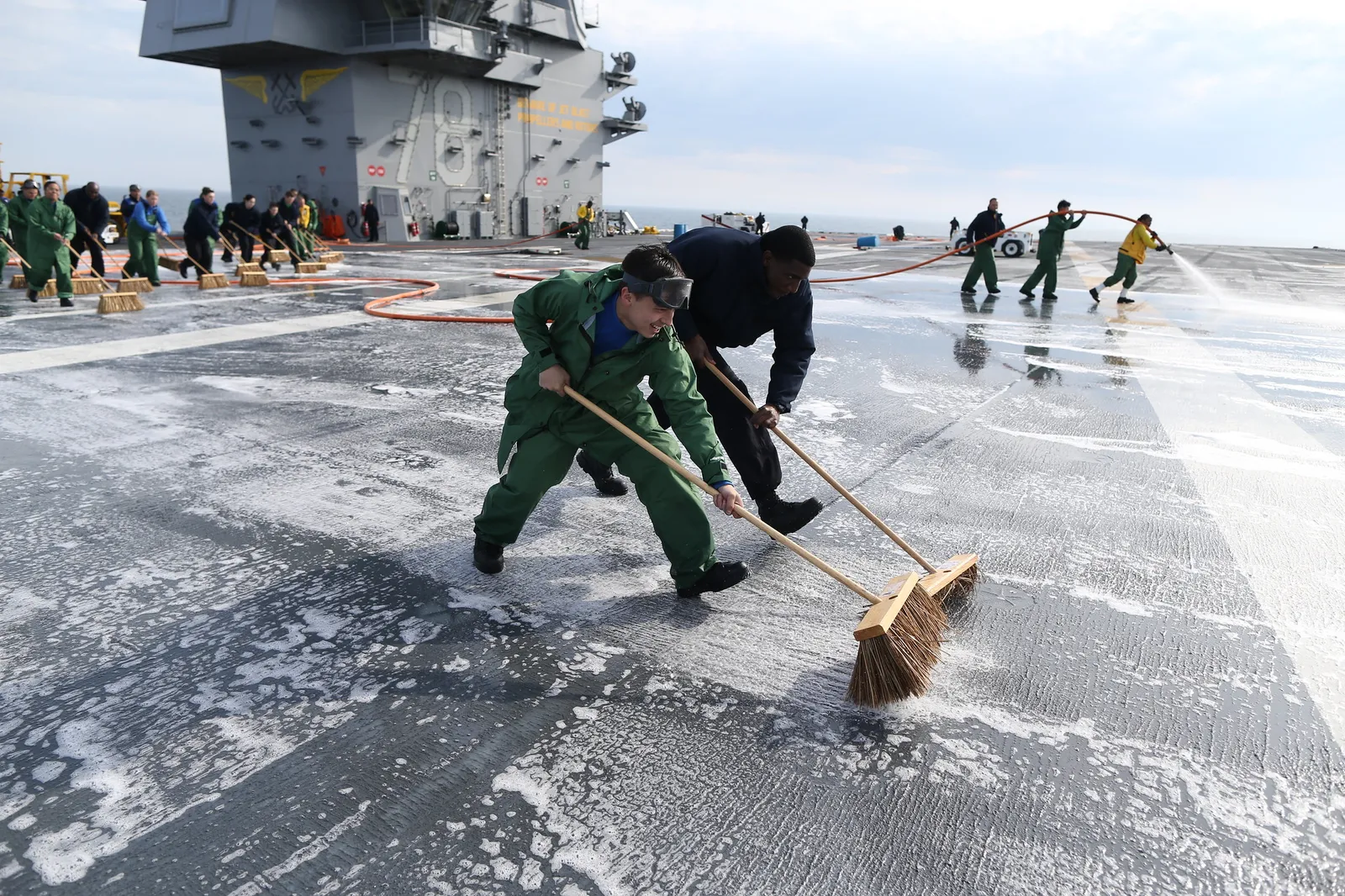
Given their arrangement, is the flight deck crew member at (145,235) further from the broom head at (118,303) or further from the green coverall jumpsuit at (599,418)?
the green coverall jumpsuit at (599,418)

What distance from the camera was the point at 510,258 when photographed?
69.3 ft

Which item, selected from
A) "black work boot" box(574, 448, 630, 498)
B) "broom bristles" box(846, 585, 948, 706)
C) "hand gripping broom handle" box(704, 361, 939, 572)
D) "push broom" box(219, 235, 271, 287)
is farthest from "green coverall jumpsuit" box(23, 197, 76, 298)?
"broom bristles" box(846, 585, 948, 706)

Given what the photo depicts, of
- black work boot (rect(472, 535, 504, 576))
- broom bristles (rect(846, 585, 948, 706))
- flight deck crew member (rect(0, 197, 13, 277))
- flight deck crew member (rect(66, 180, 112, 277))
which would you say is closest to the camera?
broom bristles (rect(846, 585, 948, 706))

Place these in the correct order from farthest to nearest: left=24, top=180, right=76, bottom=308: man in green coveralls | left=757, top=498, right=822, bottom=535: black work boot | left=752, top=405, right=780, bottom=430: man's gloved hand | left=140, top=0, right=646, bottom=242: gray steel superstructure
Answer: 1. left=140, top=0, right=646, bottom=242: gray steel superstructure
2. left=24, top=180, right=76, bottom=308: man in green coveralls
3. left=757, top=498, right=822, bottom=535: black work boot
4. left=752, top=405, right=780, bottom=430: man's gloved hand

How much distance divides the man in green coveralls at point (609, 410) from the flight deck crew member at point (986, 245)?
12.2 m

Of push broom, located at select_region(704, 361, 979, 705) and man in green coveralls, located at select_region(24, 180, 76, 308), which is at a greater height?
man in green coveralls, located at select_region(24, 180, 76, 308)

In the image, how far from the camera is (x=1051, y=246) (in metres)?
13.3

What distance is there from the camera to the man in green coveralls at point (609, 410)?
9.64 ft

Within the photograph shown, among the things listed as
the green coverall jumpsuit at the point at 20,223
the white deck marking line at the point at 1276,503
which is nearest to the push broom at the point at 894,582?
the white deck marking line at the point at 1276,503

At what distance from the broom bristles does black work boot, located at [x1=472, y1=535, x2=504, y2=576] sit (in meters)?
1.46

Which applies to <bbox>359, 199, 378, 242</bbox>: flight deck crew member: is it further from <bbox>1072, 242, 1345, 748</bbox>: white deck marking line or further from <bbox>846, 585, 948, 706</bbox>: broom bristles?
<bbox>846, 585, 948, 706</bbox>: broom bristles

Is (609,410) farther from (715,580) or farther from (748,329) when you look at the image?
(748,329)

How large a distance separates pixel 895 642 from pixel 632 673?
81 cm

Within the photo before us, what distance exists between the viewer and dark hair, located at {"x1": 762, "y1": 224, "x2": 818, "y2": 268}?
10.7 feet
